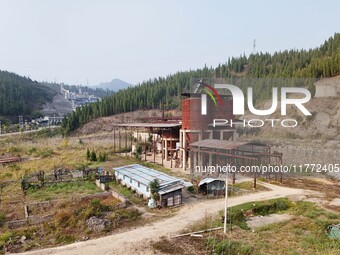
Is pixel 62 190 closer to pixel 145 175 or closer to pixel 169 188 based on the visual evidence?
pixel 145 175

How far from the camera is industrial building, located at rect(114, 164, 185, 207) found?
647 inches

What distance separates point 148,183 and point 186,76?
8518 cm

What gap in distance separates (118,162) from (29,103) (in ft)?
332

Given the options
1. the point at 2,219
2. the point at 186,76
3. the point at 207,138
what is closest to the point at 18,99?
the point at 186,76

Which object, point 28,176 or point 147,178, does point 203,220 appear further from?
point 28,176

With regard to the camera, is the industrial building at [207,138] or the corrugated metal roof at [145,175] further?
the industrial building at [207,138]

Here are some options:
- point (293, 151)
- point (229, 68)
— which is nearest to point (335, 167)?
point (293, 151)

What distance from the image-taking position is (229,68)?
98.5m

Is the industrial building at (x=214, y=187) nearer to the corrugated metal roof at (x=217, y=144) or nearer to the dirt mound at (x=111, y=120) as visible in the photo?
the corrugated metal roof at (x=217, y=144)

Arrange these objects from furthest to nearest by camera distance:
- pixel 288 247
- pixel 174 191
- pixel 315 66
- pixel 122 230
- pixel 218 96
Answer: pixel 315 66, pixel 218 96, pixel 174 191, pixel 122 230, pixel 288 247

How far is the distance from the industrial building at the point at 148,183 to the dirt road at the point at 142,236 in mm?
997

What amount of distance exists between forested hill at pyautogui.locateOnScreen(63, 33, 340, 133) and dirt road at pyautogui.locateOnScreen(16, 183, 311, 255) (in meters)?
42.7

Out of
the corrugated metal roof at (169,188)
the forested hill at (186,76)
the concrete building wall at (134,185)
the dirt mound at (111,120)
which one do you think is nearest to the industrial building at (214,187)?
Result: the corrugated metal roof at (169,188)

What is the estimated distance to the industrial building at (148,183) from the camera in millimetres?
16438
